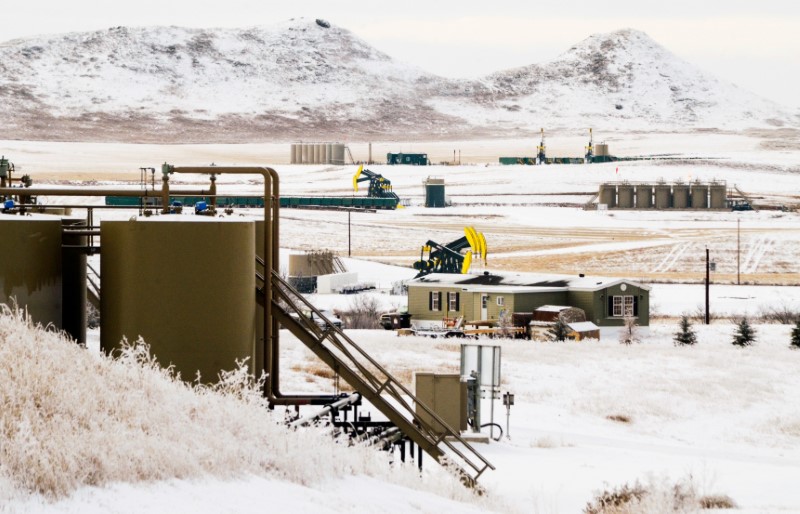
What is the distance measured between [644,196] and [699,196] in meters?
5.85

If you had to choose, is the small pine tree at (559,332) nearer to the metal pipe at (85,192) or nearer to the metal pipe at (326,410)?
the metal pipe at (326,410)

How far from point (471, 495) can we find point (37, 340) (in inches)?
221

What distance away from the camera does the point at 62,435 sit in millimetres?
11328

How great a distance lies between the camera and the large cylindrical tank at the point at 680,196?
13575 cm

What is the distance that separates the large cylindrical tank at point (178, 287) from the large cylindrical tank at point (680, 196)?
122 meters

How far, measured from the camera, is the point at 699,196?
135000mm

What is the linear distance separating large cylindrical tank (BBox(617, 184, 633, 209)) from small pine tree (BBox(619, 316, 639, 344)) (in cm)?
8283

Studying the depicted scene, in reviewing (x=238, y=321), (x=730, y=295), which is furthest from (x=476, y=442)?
Result: (x=730, y=295)

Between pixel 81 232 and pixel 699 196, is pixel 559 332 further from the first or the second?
pixel 699 196

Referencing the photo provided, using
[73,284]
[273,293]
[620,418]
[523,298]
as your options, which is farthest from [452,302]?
[73,284]

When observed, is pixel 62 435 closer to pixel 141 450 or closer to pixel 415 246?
pixel 141 450

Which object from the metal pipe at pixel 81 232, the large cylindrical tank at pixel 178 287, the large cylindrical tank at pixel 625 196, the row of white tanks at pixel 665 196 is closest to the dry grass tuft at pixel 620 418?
the large cylindrical tank at pixel 178 287

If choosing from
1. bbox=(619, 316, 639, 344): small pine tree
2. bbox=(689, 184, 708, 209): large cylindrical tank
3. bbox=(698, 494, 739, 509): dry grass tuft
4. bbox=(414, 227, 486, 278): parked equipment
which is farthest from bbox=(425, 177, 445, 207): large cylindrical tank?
bbox=(698, 494, 739, 509): dry grass tuft

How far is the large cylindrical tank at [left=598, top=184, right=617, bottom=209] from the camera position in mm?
137750
